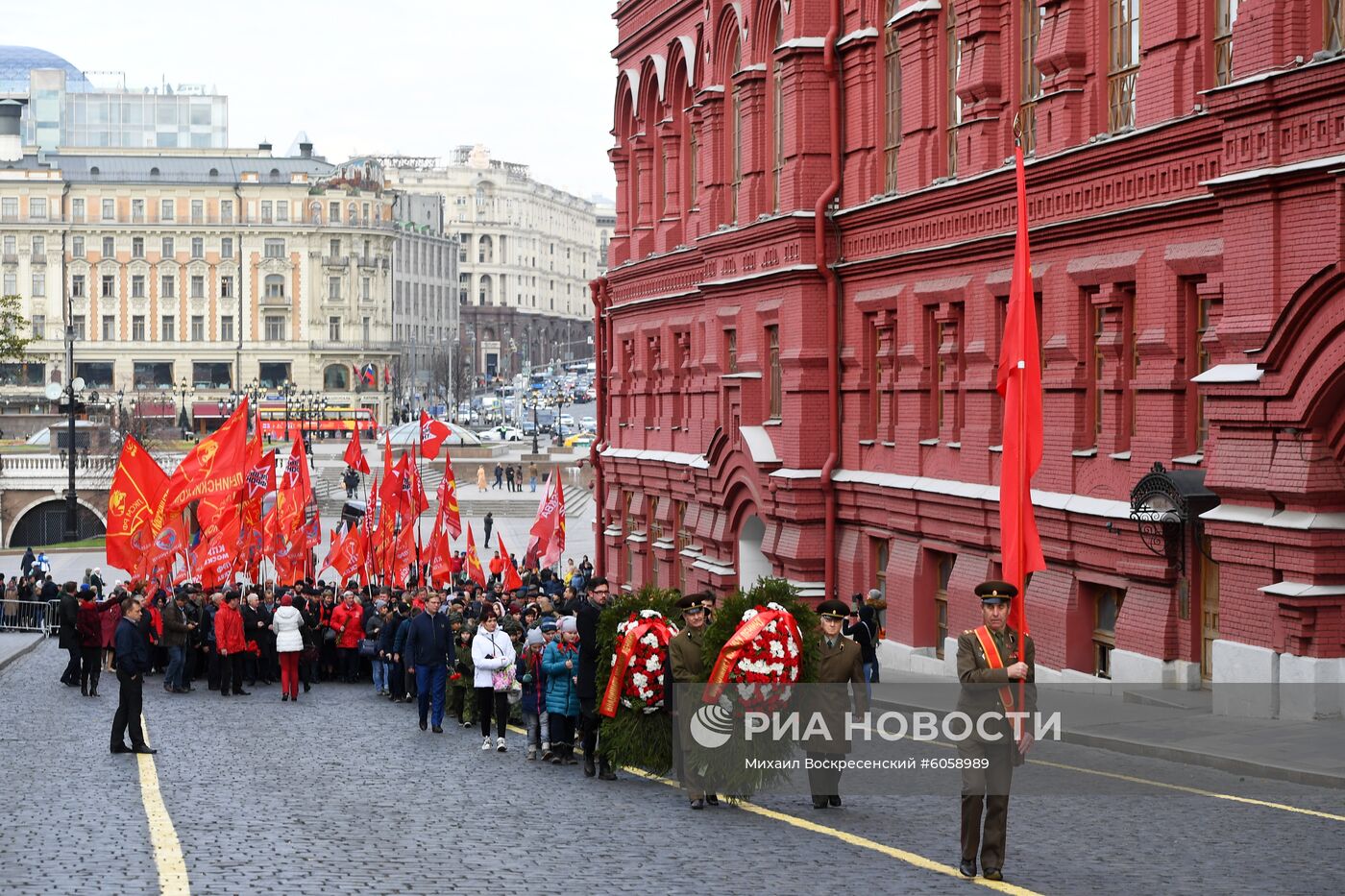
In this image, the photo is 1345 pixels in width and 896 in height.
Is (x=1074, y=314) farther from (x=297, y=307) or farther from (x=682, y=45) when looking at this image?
(x=297, y=307)

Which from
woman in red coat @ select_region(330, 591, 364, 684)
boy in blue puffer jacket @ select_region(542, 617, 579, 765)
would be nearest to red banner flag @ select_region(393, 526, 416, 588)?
woman in red coat @ select_region(330, 591, 364, 684)

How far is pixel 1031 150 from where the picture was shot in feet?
85.3

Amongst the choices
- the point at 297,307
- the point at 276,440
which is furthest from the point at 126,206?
the point at 276,440

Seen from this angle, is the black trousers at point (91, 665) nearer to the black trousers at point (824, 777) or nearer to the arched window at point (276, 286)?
the black trousers at point (824, 777)

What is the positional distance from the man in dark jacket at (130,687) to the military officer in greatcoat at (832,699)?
7.27 meters

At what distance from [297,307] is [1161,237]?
425 ft

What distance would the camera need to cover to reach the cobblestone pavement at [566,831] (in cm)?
1255

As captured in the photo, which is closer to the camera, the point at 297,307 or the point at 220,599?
the point at 220,599

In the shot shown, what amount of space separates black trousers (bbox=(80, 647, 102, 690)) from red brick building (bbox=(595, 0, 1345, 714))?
34.1ft

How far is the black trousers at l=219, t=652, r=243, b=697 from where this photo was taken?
28.5 metres

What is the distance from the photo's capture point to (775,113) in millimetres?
34281

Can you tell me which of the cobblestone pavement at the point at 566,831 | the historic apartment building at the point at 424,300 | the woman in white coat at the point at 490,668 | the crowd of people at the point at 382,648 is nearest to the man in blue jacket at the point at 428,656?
the crowd of people at the point at 382,648

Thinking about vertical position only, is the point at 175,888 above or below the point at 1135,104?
below

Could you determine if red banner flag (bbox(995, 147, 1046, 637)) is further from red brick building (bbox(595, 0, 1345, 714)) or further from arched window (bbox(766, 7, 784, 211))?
arched window (bbox(766, 7, 784, 211))
